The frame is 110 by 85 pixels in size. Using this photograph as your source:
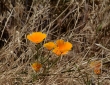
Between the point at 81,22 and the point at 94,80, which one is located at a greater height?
the point at 81,22

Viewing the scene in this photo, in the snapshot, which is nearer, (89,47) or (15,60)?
(15,60)

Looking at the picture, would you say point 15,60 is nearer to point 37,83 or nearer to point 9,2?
point 37,83

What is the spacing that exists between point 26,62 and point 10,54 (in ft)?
0.48

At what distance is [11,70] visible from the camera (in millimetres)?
1614

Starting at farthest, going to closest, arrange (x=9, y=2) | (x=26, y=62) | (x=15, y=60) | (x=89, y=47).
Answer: (x=9, y=2) → (x=89, y=47) → (x=15, y=60) → (x=26, y=62)

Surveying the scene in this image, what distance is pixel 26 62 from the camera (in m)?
1.67

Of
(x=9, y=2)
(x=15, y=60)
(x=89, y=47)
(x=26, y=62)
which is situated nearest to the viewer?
(x=26, y=62)

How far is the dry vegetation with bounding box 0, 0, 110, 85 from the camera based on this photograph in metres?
1.73

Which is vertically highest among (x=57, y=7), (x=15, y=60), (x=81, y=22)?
(x=57, y=7)

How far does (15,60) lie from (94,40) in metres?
0.57

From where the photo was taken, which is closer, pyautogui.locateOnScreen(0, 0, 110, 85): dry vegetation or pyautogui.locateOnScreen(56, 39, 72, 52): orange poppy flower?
pyautogui.locateOnScreen(56, 39, 72, 52): orange poppy flower

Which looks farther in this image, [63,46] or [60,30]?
[60,30]

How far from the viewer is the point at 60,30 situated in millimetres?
2043

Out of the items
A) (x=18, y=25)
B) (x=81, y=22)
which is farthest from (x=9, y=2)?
(x=81, y=22)
